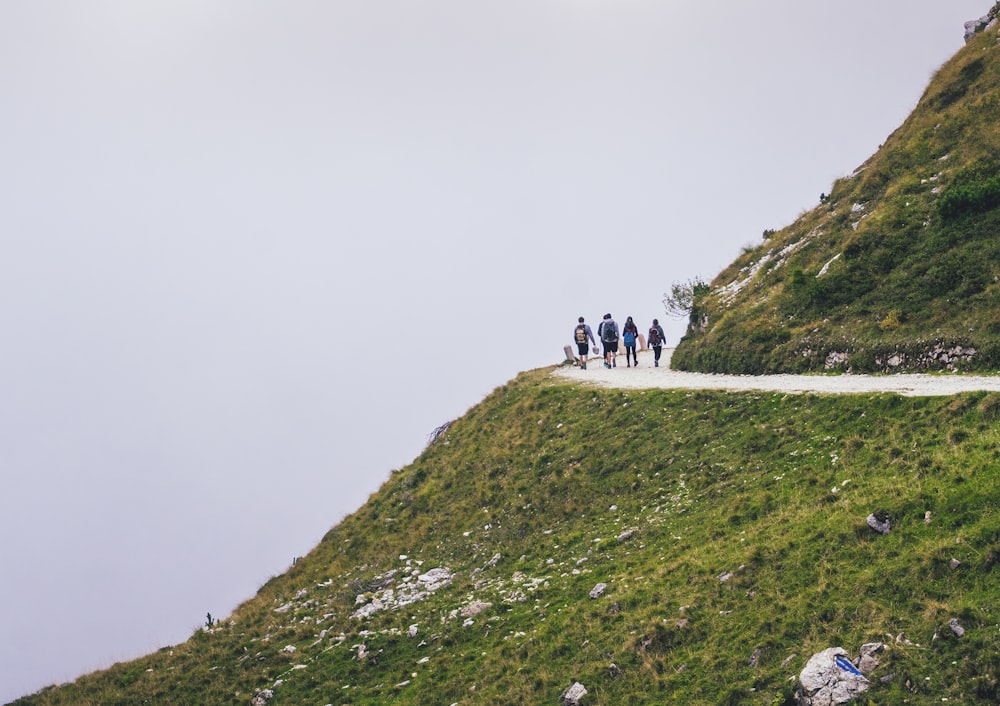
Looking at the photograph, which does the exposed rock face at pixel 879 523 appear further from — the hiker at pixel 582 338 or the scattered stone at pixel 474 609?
the hiker at pixel 582 338

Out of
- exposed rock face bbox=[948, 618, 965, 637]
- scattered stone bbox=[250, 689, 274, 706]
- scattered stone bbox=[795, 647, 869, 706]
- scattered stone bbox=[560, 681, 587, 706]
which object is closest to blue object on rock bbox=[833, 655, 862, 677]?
scattered stone bbox=[795, 647, 869, 706]

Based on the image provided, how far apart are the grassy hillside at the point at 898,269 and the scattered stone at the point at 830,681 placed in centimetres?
1660

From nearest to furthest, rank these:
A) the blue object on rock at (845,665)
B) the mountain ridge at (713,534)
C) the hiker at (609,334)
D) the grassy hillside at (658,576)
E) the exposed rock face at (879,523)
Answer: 1. the blue object on rock at (845,665)
2. the grassy hillside at (658,576)
3. the mountain ridge at (713,534)
4. the exposed rock face at (879,523)
5. the hiker at (609,334)

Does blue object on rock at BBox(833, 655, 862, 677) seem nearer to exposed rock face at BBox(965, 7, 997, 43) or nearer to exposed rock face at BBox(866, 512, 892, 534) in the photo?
exposed rock face at BBox(866, 512, 892, 534)

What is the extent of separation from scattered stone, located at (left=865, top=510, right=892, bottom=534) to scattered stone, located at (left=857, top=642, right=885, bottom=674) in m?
3.95

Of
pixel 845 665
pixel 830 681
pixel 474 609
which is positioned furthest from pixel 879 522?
pixel 474 609

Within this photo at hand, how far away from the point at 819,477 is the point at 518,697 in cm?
1013

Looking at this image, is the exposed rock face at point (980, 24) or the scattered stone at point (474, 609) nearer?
the scattered stone at point (474, 609)

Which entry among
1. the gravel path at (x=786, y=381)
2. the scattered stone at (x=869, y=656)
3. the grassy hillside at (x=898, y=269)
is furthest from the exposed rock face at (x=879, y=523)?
the grassy hillside at (x=898, y=269)

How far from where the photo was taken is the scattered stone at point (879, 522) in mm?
15680

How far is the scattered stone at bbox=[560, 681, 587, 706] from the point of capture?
1534cm

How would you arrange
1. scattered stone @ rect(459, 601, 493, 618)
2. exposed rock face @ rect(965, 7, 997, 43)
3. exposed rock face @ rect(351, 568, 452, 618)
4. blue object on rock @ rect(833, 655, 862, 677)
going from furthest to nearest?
exposed rock face @ rect(965, 7, 997, 43)
exposed rock face @ rect(351, 568, 452, 618)
scattered stone @ rect(459, 601, 493, 618)
blue object on rock @ rect(833, 655, 862, 677)

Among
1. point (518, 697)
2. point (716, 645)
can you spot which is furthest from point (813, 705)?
point (518, 697)

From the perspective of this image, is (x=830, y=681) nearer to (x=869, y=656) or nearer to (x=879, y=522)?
(x=869, y=656)
